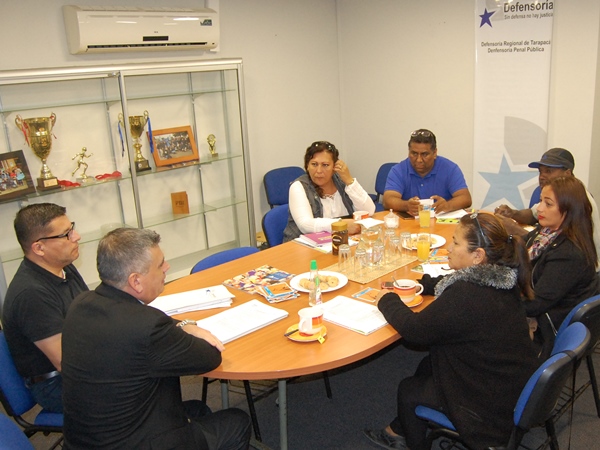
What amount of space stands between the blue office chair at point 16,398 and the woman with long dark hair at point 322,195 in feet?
5.98

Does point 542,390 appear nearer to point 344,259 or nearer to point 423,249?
point 423,249

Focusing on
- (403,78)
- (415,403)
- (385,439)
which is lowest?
(385,439)

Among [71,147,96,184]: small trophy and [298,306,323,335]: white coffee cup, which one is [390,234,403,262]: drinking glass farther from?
[71,147,96,184]: small trophy

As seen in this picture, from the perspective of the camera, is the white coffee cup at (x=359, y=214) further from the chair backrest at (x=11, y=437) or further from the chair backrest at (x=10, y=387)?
the chair backrest at (x=11, y=437)

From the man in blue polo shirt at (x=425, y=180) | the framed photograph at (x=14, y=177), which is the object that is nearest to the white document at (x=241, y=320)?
the man in blue polo shirt at (x=425, y=180)

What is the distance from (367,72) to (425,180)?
2.31m

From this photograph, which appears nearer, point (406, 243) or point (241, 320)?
point (241, 320)

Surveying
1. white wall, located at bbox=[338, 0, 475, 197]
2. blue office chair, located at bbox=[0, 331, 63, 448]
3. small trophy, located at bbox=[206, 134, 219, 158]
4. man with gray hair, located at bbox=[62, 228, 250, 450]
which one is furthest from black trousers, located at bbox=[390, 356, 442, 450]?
white wall, located at bbox=[338, 0, 475, 197]

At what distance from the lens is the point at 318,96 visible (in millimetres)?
6094

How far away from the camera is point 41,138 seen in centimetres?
411

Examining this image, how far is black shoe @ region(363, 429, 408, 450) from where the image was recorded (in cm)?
273

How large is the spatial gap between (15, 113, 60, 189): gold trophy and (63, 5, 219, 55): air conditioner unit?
59cm

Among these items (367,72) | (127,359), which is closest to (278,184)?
(367,72)

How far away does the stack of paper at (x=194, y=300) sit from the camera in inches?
100
